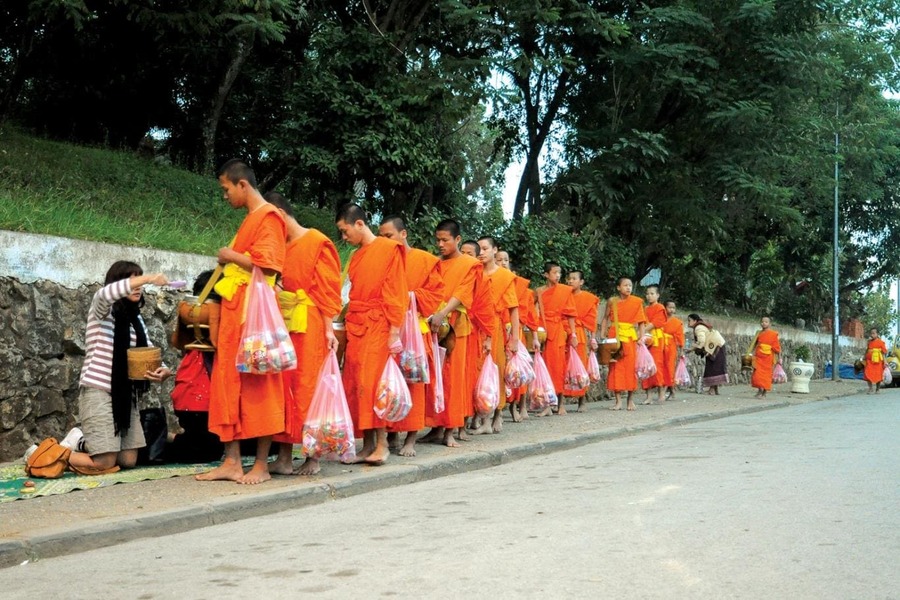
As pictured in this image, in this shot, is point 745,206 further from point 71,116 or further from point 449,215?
point 71,116

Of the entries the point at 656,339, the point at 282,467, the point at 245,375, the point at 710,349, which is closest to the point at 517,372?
the point at 282,467

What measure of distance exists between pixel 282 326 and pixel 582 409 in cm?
1001

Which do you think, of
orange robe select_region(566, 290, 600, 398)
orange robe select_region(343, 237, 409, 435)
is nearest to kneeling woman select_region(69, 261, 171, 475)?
orange robe select_region(343, 237, 409, 435)

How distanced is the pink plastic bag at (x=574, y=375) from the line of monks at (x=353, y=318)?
328 centimetres

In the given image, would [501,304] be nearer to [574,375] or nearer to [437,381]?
[437,381]

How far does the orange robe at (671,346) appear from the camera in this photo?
20.7 meters

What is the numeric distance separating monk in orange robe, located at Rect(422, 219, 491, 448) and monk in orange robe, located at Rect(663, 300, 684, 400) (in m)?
10.2

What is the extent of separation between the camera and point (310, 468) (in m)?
8.57

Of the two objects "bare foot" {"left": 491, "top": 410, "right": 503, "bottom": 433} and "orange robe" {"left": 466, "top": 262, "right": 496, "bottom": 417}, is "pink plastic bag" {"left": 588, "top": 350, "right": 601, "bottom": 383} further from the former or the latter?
"orange robe" {"left": 466, "top": 262, "right": 496, "bottom": 417}

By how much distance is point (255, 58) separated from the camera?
21.1 m

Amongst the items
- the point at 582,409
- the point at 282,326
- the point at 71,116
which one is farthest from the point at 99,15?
the point at 282,326

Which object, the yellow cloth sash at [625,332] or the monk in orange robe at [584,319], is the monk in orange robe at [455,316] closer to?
the monk in orange robe at [584,319]

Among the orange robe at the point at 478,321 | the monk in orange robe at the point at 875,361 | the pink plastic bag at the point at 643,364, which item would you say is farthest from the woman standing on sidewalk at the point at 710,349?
the orange robe at the point at 478,321

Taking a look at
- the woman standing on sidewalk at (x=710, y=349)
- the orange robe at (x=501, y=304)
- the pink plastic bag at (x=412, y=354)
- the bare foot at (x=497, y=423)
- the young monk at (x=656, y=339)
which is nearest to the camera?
the pink plastic bag at (x=412, y=354)
